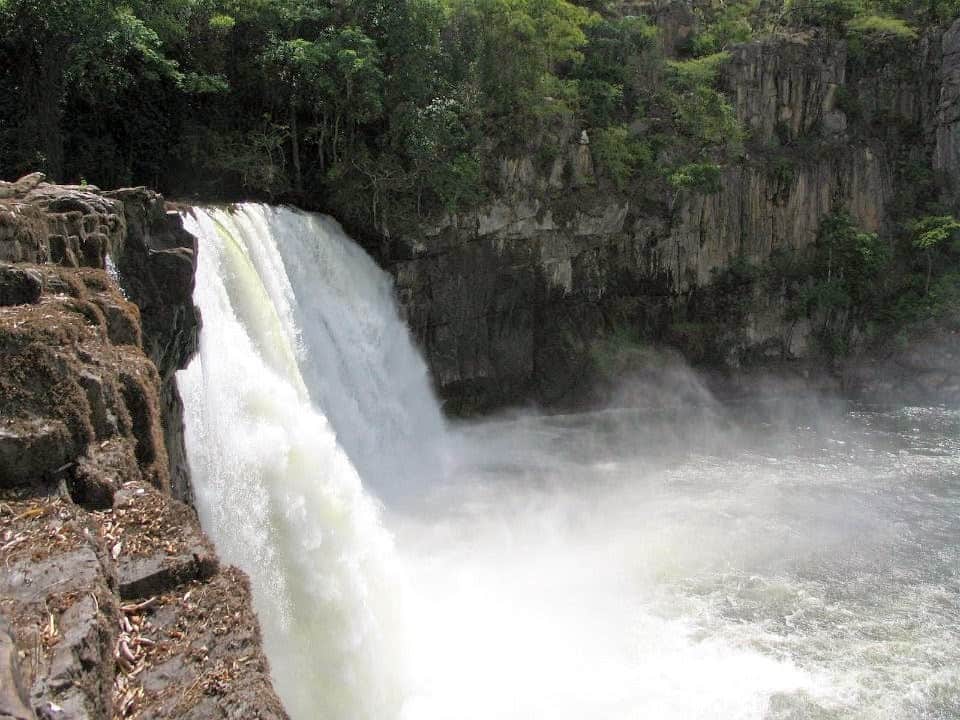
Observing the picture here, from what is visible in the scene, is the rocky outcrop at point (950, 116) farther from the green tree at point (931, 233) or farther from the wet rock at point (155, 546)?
the wet rock at point (155, 546)

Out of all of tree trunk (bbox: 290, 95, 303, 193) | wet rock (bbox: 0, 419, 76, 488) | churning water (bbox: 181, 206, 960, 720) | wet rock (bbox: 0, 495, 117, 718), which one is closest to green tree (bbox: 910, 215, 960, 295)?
churning water (bbox: 181, 206, 960, 720)

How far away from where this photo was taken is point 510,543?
13852 mm

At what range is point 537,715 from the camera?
30.6ft

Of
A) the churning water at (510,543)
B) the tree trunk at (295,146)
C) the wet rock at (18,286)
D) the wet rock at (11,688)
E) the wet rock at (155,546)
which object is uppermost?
the tree trunk at (295,146)

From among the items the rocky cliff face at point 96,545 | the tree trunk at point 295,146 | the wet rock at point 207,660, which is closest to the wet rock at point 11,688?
the rocky cliff face at point 96,545

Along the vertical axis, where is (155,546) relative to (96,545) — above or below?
below

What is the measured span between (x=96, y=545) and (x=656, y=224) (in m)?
21.1

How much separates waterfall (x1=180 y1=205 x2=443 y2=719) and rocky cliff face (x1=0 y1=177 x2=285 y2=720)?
9.44 ft

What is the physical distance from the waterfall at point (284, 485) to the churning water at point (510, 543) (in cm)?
3

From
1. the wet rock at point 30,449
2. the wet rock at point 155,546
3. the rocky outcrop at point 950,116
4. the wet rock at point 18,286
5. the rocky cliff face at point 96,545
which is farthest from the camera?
the rocky outcrop at point 950,116

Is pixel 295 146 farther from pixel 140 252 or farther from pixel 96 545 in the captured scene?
pixel 96 545

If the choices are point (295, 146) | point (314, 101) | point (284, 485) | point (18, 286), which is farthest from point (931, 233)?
point (18, 286)

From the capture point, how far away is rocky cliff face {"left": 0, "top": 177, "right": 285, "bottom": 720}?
3.03 m

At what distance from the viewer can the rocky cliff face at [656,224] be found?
66.2 feet
